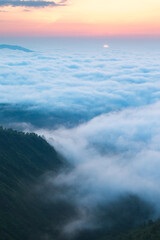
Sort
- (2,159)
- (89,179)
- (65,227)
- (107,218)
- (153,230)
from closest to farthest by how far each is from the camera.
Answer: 1. (153,230)
2. (65,227)
3. (107,218)
4. (2,159)
5. (89,179)

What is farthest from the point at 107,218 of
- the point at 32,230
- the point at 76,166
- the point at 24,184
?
the point at 76,166

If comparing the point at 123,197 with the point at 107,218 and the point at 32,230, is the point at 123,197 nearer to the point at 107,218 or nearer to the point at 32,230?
the point at 107,218

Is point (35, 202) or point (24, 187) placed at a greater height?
point (24, 187)

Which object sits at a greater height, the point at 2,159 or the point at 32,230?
the point at 2,159

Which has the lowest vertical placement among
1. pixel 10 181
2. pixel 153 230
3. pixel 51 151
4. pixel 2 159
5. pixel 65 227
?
pixel 153 230

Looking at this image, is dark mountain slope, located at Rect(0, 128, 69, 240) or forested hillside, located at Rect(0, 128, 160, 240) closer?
forested hillside, located at Rect(0, 128, 160, 240)

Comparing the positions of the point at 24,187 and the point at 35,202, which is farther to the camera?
the point at 24,187

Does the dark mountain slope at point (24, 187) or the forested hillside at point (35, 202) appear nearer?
the forested hillside at point (35, 202)

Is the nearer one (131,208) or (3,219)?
(3,219)
